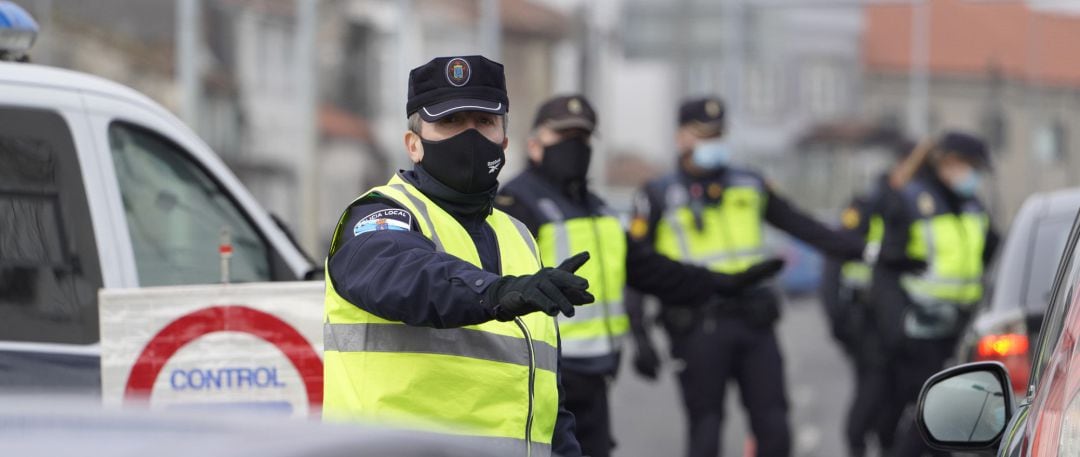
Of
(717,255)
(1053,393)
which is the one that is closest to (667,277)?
(717,255)

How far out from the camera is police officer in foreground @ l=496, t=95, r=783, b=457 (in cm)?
673

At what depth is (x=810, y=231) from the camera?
9.27 meters

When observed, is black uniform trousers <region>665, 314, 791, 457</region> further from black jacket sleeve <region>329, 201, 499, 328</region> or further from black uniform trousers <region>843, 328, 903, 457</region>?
black jacket sleeve <region>329, 201, 499, 328</region>

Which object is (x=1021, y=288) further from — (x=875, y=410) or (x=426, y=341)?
(x=426, y=341)

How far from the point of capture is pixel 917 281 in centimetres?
1038

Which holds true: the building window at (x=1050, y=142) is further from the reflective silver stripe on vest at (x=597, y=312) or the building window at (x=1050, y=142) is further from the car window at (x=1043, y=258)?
the reflective silver stripe on vest at (x=597, y=312)

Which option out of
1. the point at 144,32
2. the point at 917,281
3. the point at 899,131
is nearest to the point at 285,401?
the point at 917,281

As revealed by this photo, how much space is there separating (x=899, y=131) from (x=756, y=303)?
16.6m

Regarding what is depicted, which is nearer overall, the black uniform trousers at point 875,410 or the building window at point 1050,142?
the black uniform trousers at point 875,410

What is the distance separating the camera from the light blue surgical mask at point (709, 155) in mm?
9305

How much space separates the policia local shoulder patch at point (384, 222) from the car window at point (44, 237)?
131cm

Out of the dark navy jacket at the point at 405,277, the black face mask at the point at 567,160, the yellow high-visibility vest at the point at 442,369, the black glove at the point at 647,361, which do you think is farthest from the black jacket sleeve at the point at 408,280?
the black glove at the point at 647,361

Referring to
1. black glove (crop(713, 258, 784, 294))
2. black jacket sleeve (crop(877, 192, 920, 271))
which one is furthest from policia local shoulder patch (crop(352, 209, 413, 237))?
black jacket sleeve (crop(877, 192, 920, 271))

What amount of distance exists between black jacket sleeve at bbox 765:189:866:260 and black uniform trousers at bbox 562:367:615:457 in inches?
96.3
